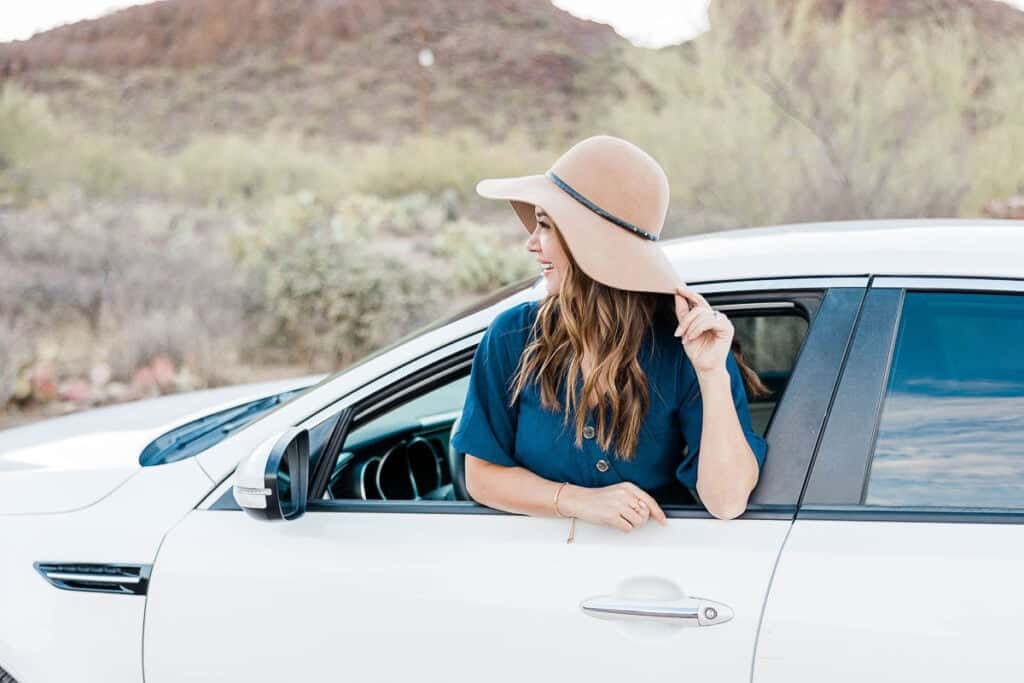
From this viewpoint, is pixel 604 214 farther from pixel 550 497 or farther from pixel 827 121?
pixel 827 121

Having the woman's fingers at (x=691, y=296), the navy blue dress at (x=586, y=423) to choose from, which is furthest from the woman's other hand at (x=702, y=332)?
the navy blue dress at (x=586, y=423)

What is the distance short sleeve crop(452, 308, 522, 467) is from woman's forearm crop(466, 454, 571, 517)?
0.08 feet

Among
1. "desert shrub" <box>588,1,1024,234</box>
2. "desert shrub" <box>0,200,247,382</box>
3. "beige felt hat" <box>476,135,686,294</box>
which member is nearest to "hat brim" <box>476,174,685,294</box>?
"beige felt hat" <box>476,135,686,294</box>

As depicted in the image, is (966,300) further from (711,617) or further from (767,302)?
(711,617)

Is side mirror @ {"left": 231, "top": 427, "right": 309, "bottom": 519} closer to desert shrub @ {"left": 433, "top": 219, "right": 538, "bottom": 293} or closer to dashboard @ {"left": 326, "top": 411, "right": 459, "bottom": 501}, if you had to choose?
dashboard @ {"left": 326, "top": 411, "right": 459, "bottom": 501}

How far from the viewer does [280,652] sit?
2205mm

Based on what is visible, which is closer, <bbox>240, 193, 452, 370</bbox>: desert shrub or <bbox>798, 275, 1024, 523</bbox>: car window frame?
<bbox>798, 275, 1024, 523</bbox>: car window frame

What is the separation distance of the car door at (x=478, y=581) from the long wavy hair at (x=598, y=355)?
0.16 meters

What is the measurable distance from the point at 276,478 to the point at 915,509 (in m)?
1.18

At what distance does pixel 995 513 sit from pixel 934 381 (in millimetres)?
268

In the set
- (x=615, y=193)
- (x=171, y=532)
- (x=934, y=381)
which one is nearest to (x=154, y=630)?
(x=171, y=532)

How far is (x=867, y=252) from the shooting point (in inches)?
85.2

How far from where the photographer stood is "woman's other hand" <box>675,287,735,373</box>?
2029 millimetres

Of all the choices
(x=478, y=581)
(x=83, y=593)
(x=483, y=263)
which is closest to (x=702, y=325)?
(x=478, y=581)
